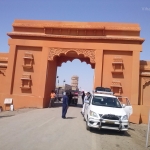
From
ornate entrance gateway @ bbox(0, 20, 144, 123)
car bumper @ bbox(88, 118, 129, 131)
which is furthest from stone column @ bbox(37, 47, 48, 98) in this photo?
car bumper @ bbox(88, 118, 129, 131)

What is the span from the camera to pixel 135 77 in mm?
15961

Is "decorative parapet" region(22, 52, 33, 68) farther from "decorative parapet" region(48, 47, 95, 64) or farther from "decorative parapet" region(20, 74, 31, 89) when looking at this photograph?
"decorative parapet" region(48, 47, 95, 64)

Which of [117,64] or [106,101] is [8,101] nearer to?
[106,101]

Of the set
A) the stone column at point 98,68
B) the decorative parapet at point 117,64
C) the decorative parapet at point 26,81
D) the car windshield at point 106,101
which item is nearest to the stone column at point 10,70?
the decorative parapet at point 26,81

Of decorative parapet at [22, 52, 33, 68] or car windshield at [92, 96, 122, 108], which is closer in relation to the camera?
car windshield at [92, 96, 122, 108]

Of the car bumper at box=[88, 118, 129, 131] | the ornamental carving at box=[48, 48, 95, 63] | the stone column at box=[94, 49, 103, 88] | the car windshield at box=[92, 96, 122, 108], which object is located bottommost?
the car bumper at box=[88, 118, 129, 131]

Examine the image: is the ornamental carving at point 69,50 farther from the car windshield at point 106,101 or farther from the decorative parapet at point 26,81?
the car windshield at point 106,101

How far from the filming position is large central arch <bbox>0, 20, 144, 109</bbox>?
643 inches

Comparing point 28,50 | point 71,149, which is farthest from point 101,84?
point 71,149

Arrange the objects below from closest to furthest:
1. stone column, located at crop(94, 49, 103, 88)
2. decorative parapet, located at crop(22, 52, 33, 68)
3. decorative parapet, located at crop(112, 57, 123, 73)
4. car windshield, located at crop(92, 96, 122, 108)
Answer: car windshield, located at crop(92, 96, 122, 108)
decorative parapet, located at crop(112, 57, 123, 73)
stone column, located at crop(94, 49, 103, 88)
decorative parapet, located at crop(22, 52, 33, 68)

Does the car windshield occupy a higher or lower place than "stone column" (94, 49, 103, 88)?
lower

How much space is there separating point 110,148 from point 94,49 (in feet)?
36.6

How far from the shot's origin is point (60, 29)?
1731 centimetres

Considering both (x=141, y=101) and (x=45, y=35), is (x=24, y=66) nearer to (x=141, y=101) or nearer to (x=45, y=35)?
(x=45, y=35)
